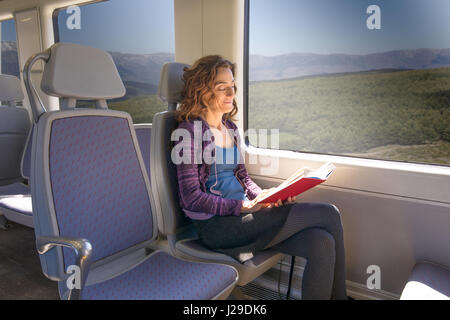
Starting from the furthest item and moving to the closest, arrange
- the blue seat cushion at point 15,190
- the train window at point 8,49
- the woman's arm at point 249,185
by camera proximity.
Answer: the train window at point 8,49
the blue seat cushion at point 15,190
the woman's arm at point 249,185

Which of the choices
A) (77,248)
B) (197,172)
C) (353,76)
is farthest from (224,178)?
(353,76)

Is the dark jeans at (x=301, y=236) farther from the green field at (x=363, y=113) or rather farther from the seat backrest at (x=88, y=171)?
the green field at (x=363, y=113)

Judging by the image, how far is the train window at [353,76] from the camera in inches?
72.9

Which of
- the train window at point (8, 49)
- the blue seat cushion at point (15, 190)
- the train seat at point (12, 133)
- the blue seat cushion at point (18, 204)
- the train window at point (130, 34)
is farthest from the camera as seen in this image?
the train window at point (8, 49)

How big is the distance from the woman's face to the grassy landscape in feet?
2.37

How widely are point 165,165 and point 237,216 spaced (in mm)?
401

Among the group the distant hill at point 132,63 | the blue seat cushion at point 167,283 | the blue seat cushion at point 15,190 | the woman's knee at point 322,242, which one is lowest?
the blue seat cushion at point 15,190

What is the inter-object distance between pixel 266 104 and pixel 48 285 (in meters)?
1.86

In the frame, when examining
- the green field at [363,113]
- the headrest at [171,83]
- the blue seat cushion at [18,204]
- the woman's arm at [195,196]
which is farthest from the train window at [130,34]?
the woman's arm at [195,196]

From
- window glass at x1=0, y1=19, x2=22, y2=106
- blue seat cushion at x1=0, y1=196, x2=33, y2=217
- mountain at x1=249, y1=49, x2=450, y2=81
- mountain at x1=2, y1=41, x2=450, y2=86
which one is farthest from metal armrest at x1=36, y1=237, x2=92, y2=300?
window glass at x1=0, y1=19, x2=22, y2=106

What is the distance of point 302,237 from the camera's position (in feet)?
4.81

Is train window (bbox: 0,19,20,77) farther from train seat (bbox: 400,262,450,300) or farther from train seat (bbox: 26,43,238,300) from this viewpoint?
train seat (bbox: 400,262,450,300)

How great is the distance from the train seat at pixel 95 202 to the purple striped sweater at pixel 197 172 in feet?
0.56

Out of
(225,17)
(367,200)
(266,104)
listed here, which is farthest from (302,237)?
(225,17)
